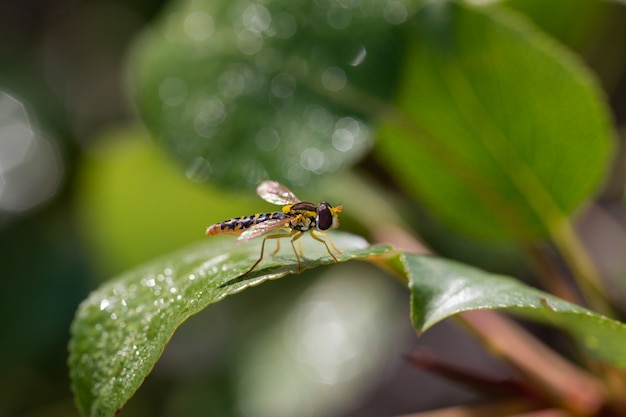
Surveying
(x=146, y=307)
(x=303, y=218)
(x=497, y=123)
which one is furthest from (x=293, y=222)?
(x=497, y=123)

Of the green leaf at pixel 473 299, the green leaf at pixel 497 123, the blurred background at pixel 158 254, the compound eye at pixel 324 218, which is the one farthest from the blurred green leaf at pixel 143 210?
the green leaf at pixel 473 299

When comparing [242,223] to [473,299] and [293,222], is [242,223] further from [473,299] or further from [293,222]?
[473,299]

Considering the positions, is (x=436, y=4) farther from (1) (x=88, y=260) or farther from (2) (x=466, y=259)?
(1) (x=88, y=260)

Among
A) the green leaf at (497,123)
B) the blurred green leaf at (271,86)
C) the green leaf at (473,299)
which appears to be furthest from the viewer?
the blurred green leaf at (271,86)

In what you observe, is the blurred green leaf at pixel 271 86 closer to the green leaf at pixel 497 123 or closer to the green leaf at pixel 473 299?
the green leaf at pixel 497 123

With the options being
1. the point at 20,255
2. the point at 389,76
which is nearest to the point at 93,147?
the point at 20,255

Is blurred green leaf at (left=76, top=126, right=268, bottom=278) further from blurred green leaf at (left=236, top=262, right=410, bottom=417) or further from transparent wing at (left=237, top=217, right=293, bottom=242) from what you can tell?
transparent wing at (left=237, top=217, right=293, bottom=242)
